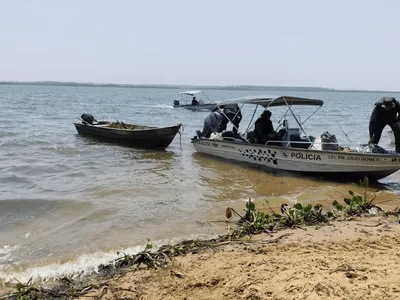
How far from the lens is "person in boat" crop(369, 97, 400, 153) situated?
34.4 ft

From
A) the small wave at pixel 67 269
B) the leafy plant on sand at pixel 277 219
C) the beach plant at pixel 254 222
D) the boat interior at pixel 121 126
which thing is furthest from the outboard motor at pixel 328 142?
the boat interior at pixel 121 126

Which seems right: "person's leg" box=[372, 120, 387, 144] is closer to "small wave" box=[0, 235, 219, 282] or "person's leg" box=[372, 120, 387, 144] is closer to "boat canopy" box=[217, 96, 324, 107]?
"boat canopy" box=[217, 96, 324, 107]

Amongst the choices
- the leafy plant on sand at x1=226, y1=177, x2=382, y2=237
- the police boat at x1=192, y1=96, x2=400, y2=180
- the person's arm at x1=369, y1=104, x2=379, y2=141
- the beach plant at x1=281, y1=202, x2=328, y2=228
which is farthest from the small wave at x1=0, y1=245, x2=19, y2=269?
the person's arm at x1=369, y1=104, x2=379, y2=141

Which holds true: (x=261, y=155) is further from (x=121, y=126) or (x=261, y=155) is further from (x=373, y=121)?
(x=121, y=126)

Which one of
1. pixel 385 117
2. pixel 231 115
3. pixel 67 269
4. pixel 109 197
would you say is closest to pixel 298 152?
pixel 385 117

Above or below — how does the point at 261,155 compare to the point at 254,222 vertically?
above

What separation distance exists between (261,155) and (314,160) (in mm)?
1718

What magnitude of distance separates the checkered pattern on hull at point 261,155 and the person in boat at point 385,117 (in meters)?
2.60

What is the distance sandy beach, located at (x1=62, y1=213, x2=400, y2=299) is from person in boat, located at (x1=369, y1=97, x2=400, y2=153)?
546cm

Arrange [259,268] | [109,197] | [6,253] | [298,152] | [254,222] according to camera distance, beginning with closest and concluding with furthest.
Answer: [259,268] < [6,253] < [254,222] < [109,197] < [298,152]

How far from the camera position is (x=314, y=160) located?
1073cm

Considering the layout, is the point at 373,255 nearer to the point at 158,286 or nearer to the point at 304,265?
the point at 304,265

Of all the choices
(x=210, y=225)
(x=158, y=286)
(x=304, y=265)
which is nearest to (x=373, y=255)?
(x=304, y=265)

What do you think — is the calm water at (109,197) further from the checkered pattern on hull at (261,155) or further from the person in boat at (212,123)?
the person in boat at (212,123)
